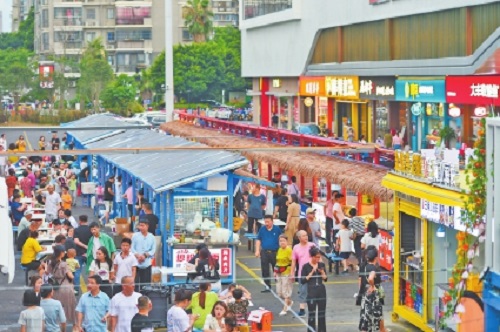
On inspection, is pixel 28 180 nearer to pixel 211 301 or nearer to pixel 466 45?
pixel 466 45

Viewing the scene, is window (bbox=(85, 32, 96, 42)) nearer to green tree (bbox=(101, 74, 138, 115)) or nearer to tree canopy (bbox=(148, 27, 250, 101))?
tree canopy (bbox=(148, 27, 250, 101))

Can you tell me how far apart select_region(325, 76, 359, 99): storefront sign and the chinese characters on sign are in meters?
14.0

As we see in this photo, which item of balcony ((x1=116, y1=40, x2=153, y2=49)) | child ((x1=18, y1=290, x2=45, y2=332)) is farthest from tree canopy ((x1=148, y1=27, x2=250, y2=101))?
child ((x1=18, y1=290, x2=45, y2=332))

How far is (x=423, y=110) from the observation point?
48.5 m

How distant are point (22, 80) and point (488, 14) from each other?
92357 millimetres

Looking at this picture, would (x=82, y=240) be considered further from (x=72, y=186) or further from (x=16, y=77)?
(x=16, y=77)

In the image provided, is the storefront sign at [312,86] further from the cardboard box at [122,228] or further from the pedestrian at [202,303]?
the pedestrian at [202,303]

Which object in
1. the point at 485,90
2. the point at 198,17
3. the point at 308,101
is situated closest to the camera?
the point at 485,90

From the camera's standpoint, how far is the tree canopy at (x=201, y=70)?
119 m

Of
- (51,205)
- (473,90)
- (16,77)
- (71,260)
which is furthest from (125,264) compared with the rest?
(16,77)

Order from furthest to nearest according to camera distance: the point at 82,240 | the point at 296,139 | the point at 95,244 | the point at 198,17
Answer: the point at 198,17
the point at 296,139
the point at 82,240
the point at 95,244

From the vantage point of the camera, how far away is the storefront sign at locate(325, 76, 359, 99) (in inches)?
2191

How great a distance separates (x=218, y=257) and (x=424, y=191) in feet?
20.9

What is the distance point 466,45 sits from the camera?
1729 inches
